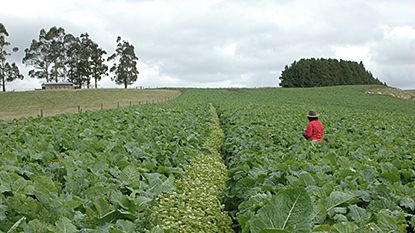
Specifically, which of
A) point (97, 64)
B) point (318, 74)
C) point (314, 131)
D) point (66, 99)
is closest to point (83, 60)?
point (97, 64)

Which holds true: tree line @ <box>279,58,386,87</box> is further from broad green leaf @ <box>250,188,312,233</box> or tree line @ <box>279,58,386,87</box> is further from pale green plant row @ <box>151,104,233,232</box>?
broad green leaf @ <box>250,188,312,233</box>

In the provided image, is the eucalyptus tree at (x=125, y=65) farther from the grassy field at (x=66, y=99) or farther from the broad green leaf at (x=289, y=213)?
the broad green leaf at (x=289, y=213)

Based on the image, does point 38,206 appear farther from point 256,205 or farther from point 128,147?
point 128,147

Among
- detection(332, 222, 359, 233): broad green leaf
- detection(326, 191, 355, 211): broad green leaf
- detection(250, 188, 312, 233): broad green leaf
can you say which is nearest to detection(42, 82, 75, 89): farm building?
detection(326, 191, 355, 211): broad green leaf

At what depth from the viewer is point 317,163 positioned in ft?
24.0

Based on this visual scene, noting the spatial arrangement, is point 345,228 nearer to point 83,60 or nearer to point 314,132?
point 314,132

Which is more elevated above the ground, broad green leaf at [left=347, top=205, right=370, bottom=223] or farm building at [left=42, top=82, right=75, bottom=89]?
farm building at [left=42, top=82, right=75, bottom=89]

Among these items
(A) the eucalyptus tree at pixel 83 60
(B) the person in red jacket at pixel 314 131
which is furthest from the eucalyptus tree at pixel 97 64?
(B) the person in red jacket at pixel 314 131

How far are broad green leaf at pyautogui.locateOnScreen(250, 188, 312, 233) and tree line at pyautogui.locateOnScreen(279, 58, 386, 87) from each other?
113 metres

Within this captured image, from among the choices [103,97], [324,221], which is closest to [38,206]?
[324,221]

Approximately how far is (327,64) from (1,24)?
77069mm

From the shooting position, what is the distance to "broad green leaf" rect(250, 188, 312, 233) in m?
2.99

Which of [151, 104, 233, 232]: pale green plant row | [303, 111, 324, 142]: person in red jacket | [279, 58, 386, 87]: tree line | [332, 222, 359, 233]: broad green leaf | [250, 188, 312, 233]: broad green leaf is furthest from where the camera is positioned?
[279, 58, 386, 87]: tree line

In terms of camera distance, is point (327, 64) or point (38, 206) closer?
point (38, 206)
